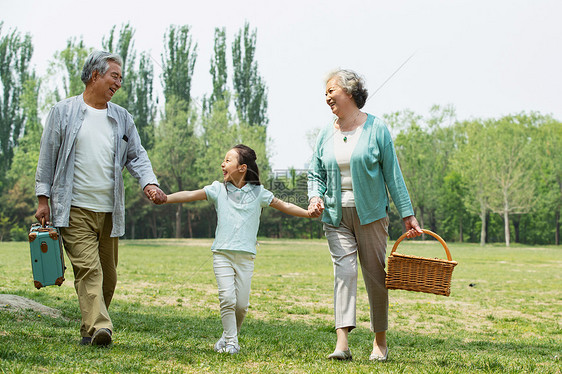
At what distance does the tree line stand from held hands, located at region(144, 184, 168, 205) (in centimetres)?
3123

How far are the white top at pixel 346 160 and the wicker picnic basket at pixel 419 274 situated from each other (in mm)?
517

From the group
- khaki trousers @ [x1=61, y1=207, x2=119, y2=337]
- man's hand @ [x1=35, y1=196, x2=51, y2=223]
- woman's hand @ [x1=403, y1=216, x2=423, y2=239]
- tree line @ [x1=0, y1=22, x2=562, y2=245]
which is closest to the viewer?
woman's hand @ [x1=403, y1=216, x2=423, y2=239]

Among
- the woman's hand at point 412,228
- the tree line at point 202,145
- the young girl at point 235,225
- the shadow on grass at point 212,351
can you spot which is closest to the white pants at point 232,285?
the young girl at point 235,225

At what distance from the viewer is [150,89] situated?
150ft

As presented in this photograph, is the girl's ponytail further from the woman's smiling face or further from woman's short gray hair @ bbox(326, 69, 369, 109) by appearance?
woman's short gray hair @ bbox(326, 69, 369, 109)

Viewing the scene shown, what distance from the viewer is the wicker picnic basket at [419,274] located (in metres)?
4.58

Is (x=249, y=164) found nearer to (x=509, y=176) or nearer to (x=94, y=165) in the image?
(x=94, y=165)

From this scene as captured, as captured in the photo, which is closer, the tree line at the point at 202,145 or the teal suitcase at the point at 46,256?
the teal suitcase at the point at 46,256

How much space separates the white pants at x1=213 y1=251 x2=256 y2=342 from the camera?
15.3 feet

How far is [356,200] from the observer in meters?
4.59

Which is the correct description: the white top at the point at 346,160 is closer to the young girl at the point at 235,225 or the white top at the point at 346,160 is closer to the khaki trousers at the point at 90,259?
the young girl at the point at 235,225


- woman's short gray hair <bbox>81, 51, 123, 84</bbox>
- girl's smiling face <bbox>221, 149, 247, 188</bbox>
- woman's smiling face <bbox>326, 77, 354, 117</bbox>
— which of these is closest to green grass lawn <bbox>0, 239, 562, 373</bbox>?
girl's smiling face <bbox>221, 149, 247, 188</bbox>

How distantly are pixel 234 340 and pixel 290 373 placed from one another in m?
0.92

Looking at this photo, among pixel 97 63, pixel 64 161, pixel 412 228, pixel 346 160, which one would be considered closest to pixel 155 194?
pixel 64 161
